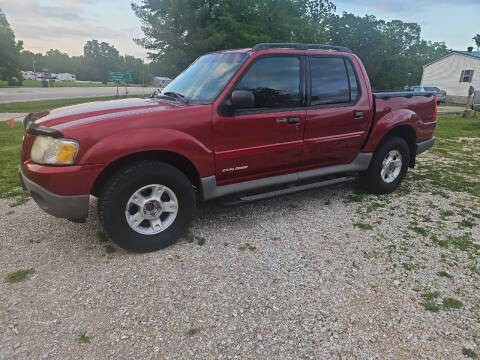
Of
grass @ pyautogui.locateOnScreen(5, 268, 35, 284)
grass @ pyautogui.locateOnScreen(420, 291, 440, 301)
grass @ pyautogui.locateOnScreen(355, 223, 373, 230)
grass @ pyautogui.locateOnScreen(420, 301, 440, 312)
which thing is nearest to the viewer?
grass @ pyautogui.locateOnScreen(420, 301, 440, 312)

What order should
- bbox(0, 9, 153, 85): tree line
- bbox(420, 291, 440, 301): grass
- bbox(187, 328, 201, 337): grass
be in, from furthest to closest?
bbox(0, 9, 153, 85): tree line < bbox(420, 291, 440, 301): grass < bbox(187, 328, 201, 337): grass

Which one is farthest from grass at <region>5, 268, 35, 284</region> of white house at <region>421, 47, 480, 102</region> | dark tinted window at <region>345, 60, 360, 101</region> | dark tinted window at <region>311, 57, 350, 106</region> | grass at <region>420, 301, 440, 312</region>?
white house at <region>421, 47, 480, 102</region>

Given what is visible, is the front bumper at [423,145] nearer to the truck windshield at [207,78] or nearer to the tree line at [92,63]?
the truck windshield at [207,78]

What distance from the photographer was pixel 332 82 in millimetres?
4160

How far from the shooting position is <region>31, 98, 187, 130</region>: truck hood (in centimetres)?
295

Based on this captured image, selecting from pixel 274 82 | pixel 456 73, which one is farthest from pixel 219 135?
pixel 456 73

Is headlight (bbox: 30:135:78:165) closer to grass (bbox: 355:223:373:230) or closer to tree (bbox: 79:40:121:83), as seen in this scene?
grass (bbox: 355:223:373:230)

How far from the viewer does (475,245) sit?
138 inches

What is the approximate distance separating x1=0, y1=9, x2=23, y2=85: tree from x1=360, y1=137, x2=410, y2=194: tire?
51.7 metres

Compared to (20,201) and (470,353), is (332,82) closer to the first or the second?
(470,353)

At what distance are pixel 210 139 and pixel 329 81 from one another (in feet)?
5.96

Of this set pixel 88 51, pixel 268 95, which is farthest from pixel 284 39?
pixel 88 51

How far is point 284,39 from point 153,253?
23.7m

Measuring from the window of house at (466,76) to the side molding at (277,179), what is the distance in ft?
126
